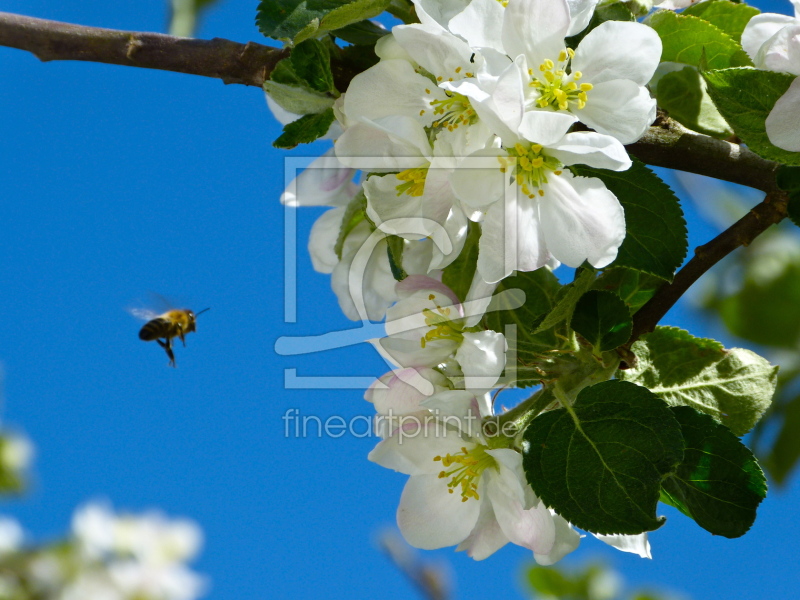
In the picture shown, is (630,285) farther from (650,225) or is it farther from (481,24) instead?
(481,24)

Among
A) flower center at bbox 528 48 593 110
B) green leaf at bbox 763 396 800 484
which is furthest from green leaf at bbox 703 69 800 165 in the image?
green leaf at bbox 763 396 800 484

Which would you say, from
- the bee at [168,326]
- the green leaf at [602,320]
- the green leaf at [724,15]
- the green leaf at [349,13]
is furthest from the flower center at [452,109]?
the bee at [168,326]

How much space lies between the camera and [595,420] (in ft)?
2.48

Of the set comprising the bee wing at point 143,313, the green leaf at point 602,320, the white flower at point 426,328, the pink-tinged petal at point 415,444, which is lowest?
the pink-tinged petal at point 415,444

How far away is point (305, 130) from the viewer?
871 mm

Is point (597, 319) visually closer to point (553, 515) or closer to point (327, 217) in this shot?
point (553, 515)

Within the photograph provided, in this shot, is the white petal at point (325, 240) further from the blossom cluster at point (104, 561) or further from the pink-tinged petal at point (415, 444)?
the blossom cluster at point (104, 561)

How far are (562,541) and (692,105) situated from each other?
482 millimetres

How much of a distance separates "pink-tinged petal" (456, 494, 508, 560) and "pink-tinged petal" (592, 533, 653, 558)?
4.3 inches

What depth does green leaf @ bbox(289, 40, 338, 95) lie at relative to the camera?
0.81m

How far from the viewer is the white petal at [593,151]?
0.67 m

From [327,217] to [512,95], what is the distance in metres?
0.45

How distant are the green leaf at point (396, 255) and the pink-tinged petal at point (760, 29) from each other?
1.28 ft

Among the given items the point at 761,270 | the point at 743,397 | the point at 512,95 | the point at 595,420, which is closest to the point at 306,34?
the point at 512,95
